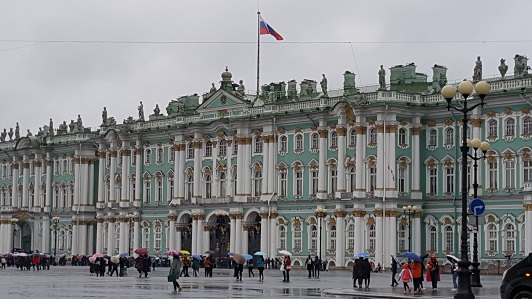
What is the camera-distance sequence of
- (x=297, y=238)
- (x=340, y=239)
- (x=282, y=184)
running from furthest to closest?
(x=282, y=184)
(x=297, y=238)
(x=340, y=239)

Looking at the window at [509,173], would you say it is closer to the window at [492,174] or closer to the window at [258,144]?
the window at [492,174]

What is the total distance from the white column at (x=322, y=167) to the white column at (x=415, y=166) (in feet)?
25.5

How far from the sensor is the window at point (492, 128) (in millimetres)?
79188

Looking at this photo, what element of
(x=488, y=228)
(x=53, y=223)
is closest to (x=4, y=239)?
(x=53, y=223)

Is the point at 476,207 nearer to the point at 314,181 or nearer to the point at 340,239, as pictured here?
the point at 340,239

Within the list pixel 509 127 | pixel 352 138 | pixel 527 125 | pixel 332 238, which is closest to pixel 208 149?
pixel 332 238

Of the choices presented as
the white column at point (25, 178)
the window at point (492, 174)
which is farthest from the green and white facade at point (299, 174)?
the white column at point (25, 178)

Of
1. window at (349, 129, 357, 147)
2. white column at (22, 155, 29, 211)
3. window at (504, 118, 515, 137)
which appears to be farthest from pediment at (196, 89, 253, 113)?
white column at (22, 155, 29, 211)

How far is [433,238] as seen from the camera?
83.1 metres

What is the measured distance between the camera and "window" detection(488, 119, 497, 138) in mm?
79188

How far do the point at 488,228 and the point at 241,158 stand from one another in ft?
80.9

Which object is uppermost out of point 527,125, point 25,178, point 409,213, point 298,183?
point 527,125

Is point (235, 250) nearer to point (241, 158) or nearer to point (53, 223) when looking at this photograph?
point (241, 158)

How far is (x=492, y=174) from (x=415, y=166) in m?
6.80
